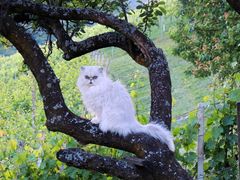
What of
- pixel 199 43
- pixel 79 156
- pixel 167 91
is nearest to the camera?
pixel 79 156

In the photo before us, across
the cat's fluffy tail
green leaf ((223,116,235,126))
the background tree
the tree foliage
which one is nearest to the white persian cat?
the cat's fluffy tail

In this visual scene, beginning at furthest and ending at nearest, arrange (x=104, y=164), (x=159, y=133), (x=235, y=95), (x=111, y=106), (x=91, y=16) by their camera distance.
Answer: (x=235, y=95), (x=91, y=16), (x=111, y=106), (x=159, y=133), (x=104, y=164)

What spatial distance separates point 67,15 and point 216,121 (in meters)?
1.28

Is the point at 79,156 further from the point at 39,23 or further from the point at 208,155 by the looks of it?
the point at 208,155

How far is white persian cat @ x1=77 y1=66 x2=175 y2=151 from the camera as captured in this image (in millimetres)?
2164

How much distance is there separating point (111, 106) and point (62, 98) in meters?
0.28

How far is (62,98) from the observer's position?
7.33ft

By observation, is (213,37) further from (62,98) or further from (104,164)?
(104,164)

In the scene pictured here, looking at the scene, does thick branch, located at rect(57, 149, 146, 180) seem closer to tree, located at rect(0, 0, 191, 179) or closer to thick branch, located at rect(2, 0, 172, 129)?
tree, located at rect(0, 0, 191, 179)

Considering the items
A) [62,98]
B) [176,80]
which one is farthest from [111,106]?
[176,80]

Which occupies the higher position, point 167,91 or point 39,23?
point 39,23

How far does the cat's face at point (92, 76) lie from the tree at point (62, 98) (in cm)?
16

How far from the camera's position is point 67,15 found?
103 inches

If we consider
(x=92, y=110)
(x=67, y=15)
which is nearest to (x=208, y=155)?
(x=92, y=110)
